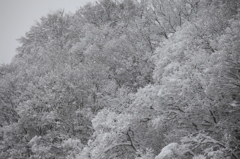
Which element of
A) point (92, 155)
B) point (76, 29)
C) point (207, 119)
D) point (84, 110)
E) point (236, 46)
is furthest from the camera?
point (76, 29)

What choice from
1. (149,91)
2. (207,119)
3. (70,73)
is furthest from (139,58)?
(207,119)

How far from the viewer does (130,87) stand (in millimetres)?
28219

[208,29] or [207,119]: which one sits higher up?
[208,29]

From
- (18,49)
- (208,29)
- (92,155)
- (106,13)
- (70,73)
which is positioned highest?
(18,49)

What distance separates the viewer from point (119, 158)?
680 inches

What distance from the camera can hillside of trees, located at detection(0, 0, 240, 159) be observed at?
14445 millimetres

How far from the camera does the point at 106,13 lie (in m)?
39.2

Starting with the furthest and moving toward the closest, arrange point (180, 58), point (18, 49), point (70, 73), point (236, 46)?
point (18, 49)
point (70, 73)
point (180, 58)
point (236, 46)

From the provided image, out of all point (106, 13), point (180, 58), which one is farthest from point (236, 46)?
point (106, 13)

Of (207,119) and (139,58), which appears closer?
(207,119)

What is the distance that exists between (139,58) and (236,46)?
1544 cm

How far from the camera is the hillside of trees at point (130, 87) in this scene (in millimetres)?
14445

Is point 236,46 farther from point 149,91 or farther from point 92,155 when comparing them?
point 92,155

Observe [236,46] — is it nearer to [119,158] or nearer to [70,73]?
[119,158]
